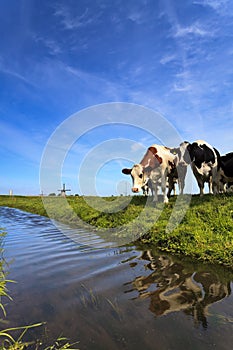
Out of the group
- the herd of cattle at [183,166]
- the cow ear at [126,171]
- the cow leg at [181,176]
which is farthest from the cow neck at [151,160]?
the cow leg at [181,176]

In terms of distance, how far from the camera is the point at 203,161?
12344 millimetres

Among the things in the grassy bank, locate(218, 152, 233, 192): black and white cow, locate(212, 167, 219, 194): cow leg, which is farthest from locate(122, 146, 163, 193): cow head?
locate(218, 152, 233, 192): black and white cow

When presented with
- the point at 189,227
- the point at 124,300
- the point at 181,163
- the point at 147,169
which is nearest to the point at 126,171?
the point at 147,169

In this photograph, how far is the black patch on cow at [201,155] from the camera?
1234 cm

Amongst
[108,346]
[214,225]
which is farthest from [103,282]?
[214,225]

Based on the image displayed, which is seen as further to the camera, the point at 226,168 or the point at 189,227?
the point at 226,168

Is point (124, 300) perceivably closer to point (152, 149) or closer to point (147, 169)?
point (147, 169)

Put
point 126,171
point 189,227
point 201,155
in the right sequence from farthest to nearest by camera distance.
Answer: point 126,171 < point 201,155 < point 189,227

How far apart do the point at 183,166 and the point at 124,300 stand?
405 inches

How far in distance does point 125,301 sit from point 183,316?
3.11ft

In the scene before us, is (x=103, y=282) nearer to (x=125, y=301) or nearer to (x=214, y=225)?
(x=125, y=301)

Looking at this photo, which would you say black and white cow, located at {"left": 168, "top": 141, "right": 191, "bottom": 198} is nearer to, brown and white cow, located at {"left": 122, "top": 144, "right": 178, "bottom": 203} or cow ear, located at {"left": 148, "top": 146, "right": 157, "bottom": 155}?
brown and white cow, located at {"left": 122, "top": 144, "right": 178, "bottom": 203}

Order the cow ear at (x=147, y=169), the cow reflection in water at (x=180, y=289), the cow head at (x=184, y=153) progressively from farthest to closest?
the cow ear at (x=147, y=169) → the cow head at (x=184, y=153) → the cow reflection in water at (x=180, y=289)

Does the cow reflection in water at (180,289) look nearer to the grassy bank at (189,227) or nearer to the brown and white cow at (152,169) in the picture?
the grassy bank at (189,227)
